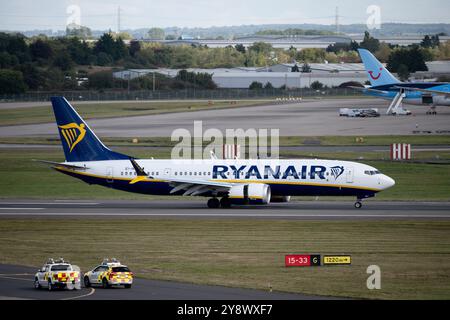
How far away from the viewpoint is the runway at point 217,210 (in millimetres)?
56094

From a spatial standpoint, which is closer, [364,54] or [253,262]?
[253,262]

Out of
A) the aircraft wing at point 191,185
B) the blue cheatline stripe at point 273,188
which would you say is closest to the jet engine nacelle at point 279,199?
the blue cheatline stripe at point 273,188

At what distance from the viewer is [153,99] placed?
191m

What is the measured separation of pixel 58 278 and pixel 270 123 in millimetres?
96695

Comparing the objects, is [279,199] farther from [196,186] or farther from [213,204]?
[196,186]

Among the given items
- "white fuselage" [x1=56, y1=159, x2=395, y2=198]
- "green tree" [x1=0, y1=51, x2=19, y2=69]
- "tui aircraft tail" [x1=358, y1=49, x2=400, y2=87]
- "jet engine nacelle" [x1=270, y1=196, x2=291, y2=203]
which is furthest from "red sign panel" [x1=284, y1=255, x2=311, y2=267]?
"green tree" [x1=0, y1=51, x2=19, y2=69]

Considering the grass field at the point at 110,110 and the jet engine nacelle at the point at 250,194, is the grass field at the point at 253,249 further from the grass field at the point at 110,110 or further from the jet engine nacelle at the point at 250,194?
the grass field at the point at 110,110

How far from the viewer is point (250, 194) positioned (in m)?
59.9

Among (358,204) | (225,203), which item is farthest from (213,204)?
(358,204)

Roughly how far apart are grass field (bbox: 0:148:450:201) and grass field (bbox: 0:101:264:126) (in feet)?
169

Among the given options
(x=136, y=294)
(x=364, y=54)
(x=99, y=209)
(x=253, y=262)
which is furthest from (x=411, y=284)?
(x=364, y=54)

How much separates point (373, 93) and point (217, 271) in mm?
120880

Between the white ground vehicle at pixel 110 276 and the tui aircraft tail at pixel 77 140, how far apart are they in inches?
1156
